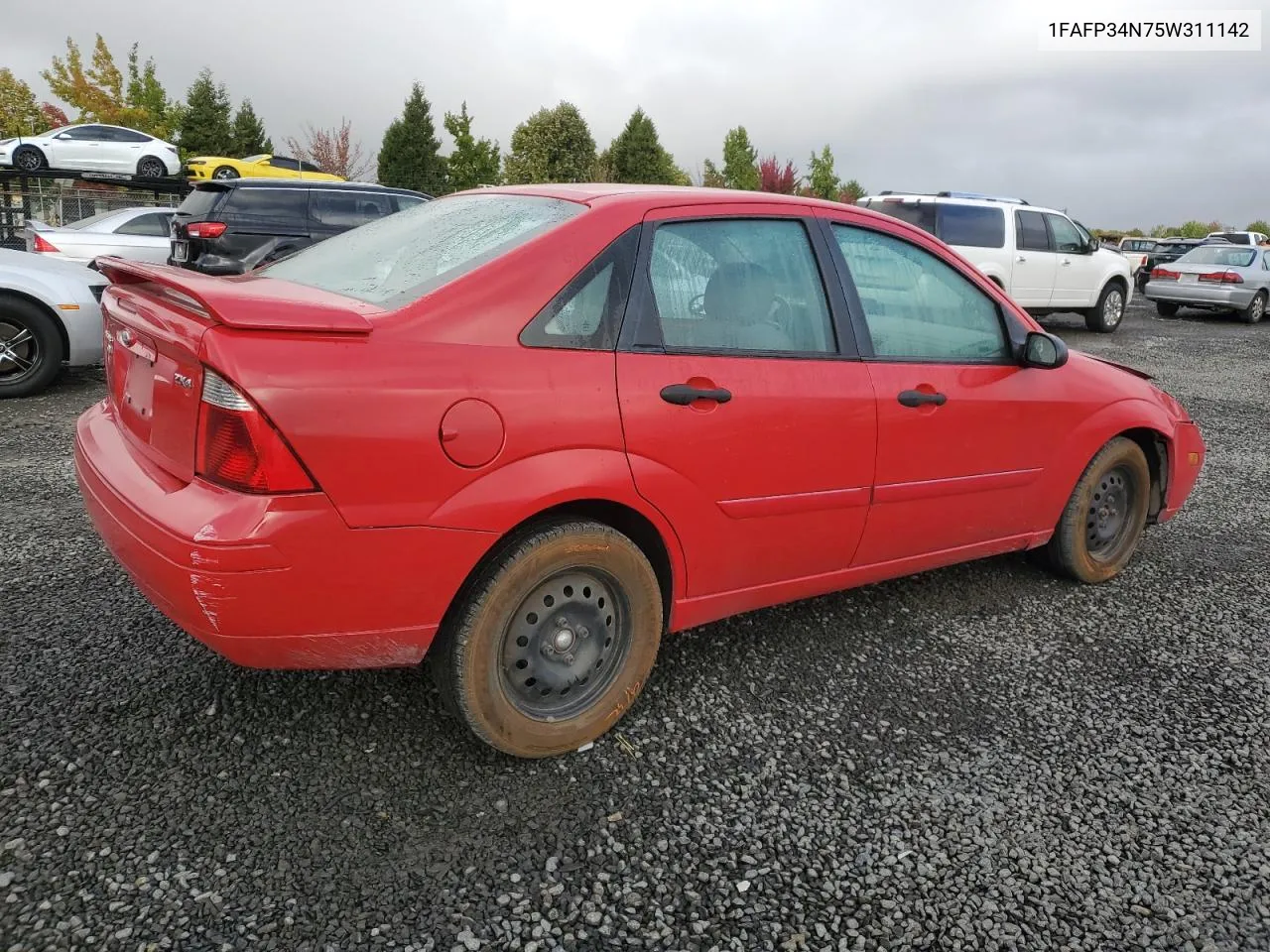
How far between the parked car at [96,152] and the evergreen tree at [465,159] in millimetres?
10799

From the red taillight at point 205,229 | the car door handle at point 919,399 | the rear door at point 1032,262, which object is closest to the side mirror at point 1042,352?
the car door handle at point 919,399

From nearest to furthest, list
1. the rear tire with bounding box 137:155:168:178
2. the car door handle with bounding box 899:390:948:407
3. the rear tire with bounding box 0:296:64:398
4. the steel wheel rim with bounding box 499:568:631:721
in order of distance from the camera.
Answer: the steel wheel rim with bounding box 499:568:631:721
the car door handle with bounding box 899:390:948:407
the rear tire with bounding box 0:296:64:398
the rear tire with bounding box 137:155:168:178

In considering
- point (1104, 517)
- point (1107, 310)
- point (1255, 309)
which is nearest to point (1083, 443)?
point (1104, 517)

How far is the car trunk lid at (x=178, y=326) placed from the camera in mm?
2170

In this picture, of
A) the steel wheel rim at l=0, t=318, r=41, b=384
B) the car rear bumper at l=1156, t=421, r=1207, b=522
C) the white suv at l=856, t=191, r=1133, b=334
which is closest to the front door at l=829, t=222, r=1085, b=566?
the car rear bumper at l=1156, t=421, r=1207, b=522

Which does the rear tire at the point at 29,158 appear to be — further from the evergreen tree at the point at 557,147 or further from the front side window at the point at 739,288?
the front side window at the point at 739,288

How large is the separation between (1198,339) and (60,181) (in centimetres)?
2458

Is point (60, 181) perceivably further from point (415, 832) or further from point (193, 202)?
point (415, 832)

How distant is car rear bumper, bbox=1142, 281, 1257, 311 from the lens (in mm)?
17906

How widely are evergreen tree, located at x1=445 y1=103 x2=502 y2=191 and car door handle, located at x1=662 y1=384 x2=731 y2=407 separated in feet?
106

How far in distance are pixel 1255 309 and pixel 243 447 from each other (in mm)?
21130

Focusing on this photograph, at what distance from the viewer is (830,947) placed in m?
2.00

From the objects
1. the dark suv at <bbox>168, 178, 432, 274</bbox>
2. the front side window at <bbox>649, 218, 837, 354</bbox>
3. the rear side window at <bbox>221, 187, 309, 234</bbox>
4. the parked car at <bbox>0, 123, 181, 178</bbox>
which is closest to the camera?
the front side window at <bbox>649, 218, 837, 354</bbox>

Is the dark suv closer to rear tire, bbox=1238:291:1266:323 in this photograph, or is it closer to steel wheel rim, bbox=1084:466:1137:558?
steel wheel rim, bbox=1084:466:1137:558
